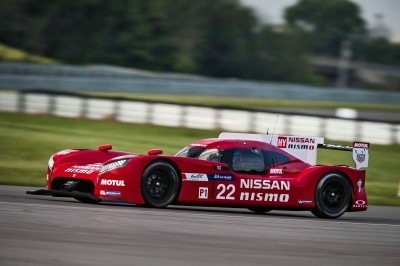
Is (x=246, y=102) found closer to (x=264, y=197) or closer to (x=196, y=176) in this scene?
(x=264, y=197)

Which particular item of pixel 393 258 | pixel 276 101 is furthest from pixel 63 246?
pixel 276 101

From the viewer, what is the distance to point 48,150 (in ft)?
68.6

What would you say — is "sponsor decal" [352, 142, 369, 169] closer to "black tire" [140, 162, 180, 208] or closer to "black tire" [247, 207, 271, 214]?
"black tire" [247, 207, 271, 214]

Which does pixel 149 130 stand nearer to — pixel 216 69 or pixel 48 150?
pixel 48 150

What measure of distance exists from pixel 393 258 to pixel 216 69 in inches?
2510

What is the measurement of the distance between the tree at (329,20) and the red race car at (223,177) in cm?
6883

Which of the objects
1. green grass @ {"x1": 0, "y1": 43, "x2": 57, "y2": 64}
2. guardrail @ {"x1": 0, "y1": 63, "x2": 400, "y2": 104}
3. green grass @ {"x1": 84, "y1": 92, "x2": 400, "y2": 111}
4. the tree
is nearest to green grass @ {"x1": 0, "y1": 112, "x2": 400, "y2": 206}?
guardrail @ {"x1": 0, "y1": 63, "x2": 400, "y2": 104}

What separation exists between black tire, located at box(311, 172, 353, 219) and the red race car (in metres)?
0.01

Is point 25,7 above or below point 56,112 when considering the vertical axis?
above

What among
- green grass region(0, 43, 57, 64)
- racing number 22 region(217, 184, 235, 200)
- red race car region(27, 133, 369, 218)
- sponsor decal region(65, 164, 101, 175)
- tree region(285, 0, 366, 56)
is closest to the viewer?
red race car region(27, 133, 369, 218)

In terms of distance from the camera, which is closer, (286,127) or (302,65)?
(286,127)

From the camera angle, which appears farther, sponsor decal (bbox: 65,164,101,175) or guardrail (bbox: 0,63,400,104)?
guardrail (bbox: 0,63,400,104)

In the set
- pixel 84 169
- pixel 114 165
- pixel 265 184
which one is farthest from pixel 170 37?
pixel 114 165

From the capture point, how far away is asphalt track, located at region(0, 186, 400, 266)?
24.3 feet
